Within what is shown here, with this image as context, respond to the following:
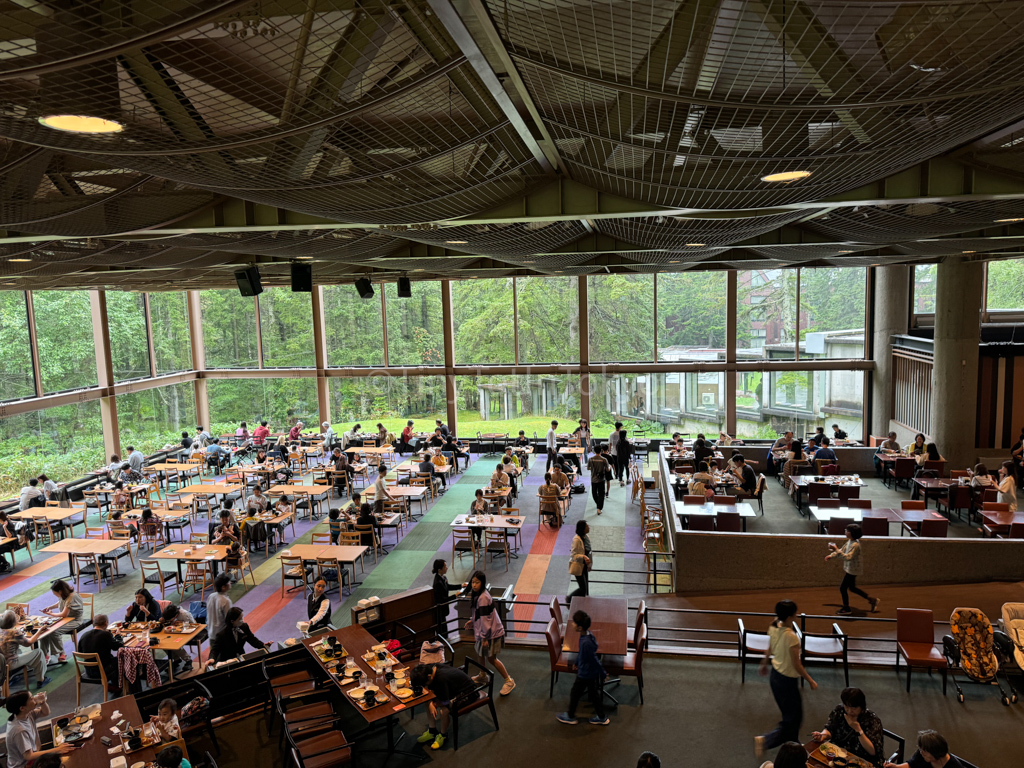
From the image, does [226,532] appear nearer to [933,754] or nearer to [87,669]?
[87,669]

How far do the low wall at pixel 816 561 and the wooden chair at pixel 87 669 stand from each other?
317 inches

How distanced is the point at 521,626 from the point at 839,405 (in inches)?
653

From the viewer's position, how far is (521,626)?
9844 mm

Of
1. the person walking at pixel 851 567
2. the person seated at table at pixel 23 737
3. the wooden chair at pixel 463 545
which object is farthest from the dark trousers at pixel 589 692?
the wooden chair at pixel 463 545

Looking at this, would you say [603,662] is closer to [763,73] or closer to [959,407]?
[763,73]

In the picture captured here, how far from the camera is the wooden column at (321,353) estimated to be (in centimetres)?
2461

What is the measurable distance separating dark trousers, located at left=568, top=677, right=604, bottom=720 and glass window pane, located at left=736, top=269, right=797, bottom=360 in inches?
674

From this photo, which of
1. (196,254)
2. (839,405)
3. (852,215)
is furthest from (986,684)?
→ (839,405)

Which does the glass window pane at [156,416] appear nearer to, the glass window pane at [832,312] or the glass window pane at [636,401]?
the glass window pane at [636,401]

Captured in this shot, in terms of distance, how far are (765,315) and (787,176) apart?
1889 centimetres

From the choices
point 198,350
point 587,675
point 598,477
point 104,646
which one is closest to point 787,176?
point 587,675

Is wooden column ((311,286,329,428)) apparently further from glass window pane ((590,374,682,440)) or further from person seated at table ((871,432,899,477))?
person seated at table ((871,432,899,477))

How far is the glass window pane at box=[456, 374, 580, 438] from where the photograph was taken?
23.7 meters

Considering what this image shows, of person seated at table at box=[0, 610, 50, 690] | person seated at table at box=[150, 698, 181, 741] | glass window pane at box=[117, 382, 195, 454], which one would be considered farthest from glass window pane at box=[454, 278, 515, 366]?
person seated at table at box=[150, 698, 181, 741]
